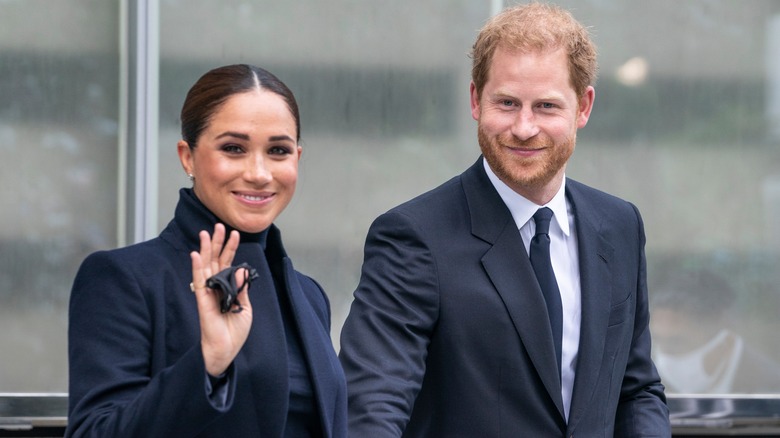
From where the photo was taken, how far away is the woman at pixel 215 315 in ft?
8.06

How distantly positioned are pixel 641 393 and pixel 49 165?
3.08 m

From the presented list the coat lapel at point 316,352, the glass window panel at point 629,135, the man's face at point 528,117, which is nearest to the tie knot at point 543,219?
the man's face at point 528,117

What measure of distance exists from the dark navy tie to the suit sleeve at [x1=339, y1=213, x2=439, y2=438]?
1.00 feet

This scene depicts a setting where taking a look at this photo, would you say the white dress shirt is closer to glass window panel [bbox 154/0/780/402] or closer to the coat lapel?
the coat lapel

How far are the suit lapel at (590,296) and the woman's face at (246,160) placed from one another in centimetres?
96

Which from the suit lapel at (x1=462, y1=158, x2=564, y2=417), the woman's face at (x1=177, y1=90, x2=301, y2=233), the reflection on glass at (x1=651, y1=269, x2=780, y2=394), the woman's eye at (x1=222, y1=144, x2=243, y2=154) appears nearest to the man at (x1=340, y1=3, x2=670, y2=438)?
the suit lapel at (x1=462, y1=158, x2=564, y2=417)

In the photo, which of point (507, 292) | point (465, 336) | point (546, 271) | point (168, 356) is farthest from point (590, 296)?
point (168, 356)

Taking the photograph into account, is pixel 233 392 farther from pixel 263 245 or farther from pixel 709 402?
pixel 709 402

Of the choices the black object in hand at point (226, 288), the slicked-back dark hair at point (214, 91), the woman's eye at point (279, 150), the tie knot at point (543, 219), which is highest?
the slicked-back dark hair at point (214, 91)

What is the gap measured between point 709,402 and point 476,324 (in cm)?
291

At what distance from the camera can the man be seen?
3.25m

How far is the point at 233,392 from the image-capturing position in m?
2.52

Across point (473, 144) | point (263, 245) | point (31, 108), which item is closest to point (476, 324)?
point (263, 245)

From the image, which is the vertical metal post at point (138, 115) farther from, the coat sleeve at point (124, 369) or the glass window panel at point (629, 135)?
the coat sleeve at point (124, 369)
